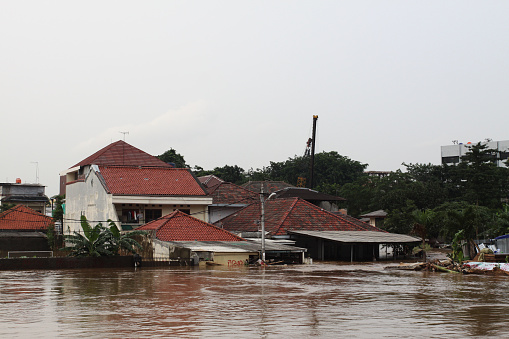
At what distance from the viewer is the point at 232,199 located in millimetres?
56812

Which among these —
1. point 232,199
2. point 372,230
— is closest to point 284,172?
point 232,199

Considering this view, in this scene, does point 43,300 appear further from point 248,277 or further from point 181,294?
point 248,277

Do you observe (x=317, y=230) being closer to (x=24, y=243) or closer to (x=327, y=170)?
(x=24, y=243)

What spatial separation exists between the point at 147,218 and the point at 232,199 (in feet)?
34.1

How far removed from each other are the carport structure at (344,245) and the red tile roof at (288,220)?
115cm

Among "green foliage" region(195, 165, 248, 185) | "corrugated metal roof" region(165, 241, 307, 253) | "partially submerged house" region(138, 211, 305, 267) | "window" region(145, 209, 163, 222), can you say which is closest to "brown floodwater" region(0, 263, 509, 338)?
"partially submerged house" region(138, 211, 305, 267)

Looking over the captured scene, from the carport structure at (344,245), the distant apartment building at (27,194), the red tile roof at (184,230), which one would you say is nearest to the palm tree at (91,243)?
the red tile roof at (184,230)

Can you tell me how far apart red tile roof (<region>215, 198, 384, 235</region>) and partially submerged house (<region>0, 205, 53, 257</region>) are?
640 inches

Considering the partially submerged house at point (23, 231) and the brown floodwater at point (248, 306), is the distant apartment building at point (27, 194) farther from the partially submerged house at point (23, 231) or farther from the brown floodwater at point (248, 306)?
the brown floodwater at point (248, 306)

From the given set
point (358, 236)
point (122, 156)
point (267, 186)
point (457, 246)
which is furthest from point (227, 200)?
point (457, 246)

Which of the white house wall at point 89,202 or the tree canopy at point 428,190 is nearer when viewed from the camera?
the tree canopy at point 428,190

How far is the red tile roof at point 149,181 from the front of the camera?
48.2 metres

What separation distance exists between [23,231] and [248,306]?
150ft

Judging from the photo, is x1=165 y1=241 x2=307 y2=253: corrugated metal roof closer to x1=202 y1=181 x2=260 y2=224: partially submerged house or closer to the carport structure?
the carport structure
